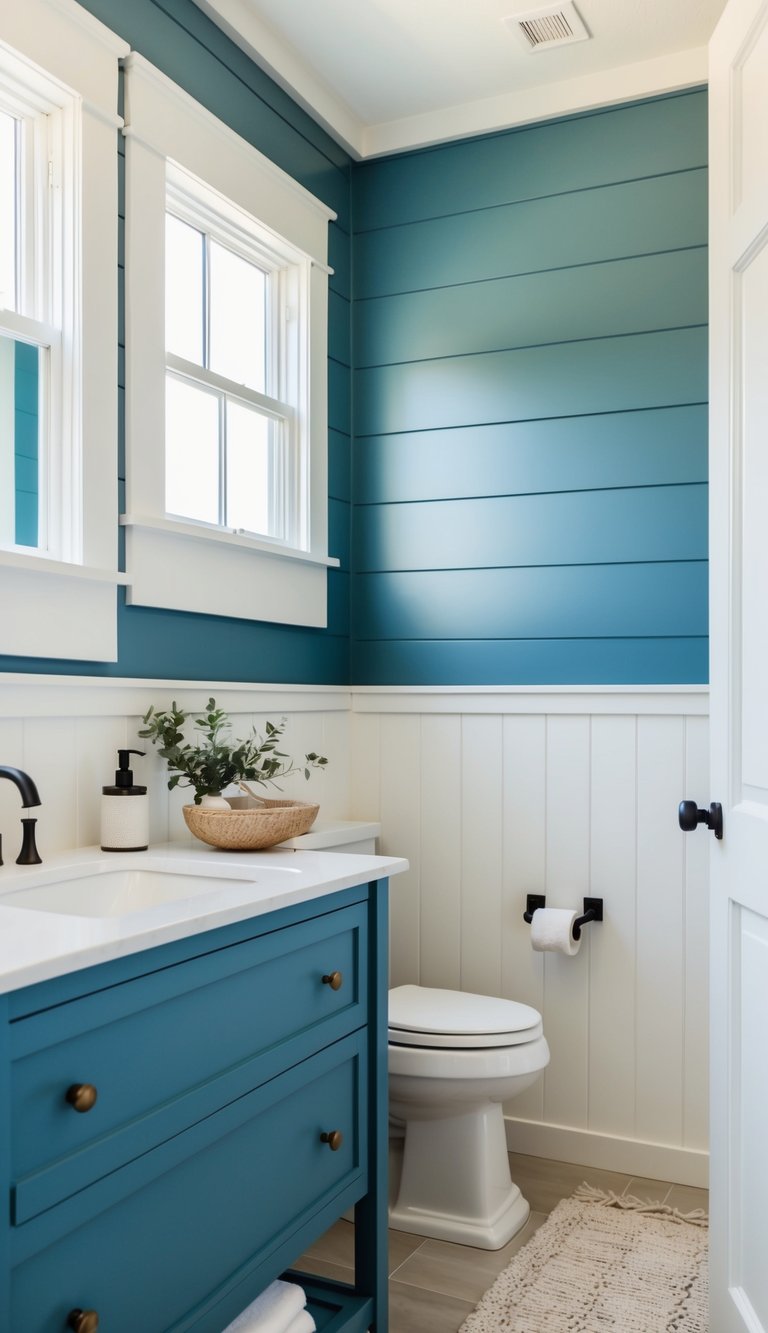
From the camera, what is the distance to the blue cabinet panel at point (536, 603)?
8.64 ft

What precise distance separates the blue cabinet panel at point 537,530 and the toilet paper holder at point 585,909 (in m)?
0.85

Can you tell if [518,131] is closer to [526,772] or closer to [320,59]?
[320,59]

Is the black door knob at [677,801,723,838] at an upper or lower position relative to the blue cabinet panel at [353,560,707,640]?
lower

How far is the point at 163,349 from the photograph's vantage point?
2246 millimetres

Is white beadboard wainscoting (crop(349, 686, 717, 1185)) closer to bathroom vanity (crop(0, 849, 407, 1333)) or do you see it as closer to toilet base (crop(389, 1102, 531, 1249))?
toilet base (crop(389, 1102, 531, 1249))

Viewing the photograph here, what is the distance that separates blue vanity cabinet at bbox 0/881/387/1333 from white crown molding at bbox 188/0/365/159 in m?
1.95

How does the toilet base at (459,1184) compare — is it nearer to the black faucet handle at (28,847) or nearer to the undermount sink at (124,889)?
the undermount sink at (124,889)

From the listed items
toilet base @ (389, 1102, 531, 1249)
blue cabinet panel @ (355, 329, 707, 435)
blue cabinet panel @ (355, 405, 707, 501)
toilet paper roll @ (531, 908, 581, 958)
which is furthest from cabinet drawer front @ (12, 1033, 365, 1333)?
blue cabinet panel @ (355, 329, 707, 435)

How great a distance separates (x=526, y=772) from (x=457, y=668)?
0.33 m

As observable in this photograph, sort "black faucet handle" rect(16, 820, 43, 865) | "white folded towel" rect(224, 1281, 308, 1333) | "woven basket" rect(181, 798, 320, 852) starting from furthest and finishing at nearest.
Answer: "woven basket" rect(181, 798, 320, 852) → "black faucet handle" rect(16, 820, 43, 865) → "white folded towel" rect(224, 1281, 308, 1333)

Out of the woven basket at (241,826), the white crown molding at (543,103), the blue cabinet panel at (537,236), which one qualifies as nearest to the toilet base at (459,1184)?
the woven basket at (241,826)

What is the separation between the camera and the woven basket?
2.03 meters

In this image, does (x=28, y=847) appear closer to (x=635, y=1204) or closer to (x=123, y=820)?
(x=123, y=820)

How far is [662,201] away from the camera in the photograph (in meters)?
2.68
